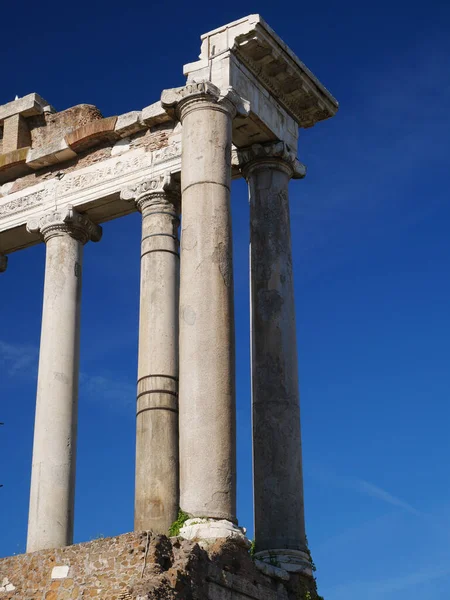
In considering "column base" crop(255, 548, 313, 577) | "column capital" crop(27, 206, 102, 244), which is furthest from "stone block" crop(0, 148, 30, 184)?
"column base" crop(255, 548, 313, 577)

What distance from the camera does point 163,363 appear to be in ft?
80.6

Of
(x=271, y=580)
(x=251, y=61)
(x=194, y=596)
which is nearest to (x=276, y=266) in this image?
(x=251, y=61)

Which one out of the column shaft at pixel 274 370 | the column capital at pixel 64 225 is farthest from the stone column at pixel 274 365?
the column capital at pixel 64 225

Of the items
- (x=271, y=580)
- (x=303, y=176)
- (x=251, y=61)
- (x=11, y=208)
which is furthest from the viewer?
(x=11, y=208)

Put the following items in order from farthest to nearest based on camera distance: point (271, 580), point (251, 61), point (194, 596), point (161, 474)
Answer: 1. point (251, 61)
2. point (161, 474)
3. point (271, 580)
4. point (194, 596)

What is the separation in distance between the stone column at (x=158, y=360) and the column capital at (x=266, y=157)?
1.81m

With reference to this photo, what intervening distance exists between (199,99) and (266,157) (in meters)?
2.89

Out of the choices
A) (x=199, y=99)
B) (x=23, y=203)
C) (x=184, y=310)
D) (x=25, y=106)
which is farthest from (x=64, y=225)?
(x=184, y=310)

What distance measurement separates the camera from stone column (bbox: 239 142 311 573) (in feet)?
73.3

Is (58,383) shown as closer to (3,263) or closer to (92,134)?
(3,263)

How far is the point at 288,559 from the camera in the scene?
21.7m

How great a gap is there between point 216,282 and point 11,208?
9.41m

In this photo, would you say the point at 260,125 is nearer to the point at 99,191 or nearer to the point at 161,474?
the point at 99,191

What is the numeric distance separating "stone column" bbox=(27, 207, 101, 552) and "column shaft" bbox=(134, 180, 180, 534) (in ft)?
7.20
